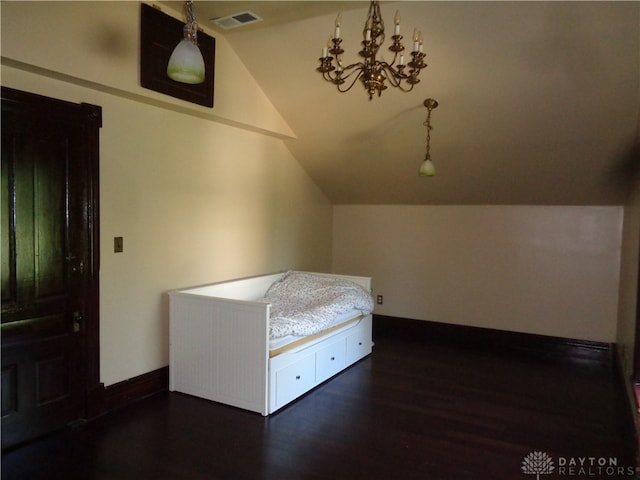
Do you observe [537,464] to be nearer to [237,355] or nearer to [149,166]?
[237,355]

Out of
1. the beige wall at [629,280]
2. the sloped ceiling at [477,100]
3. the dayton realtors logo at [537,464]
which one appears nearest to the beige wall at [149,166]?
the sloped ceiling at [477,100]

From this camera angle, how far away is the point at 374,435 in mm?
2812

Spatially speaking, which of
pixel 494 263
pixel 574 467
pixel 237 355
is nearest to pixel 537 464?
pixel 574 467

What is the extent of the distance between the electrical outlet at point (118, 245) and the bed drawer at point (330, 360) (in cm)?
161

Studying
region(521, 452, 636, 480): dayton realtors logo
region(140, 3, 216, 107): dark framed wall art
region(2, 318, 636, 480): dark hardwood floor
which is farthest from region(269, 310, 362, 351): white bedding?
region(140, 3, 216, 107): dark framed wall art

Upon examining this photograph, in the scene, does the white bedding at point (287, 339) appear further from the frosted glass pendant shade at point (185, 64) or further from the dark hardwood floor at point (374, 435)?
the frosted glass pendant shade at point (185, 64)

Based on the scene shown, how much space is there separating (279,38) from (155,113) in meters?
1.08

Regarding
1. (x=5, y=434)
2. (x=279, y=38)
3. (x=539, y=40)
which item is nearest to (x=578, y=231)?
(x=539, y=40)

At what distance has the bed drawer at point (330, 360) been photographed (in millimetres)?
3584

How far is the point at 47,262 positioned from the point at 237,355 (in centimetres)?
130

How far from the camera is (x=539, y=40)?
2.91m

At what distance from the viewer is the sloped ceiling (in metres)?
2.87

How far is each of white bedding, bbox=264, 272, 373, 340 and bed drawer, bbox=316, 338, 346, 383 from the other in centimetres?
22

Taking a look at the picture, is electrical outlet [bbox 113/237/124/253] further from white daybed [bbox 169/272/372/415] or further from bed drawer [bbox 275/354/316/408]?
bed drawer [bbox 275/354/316/408]
